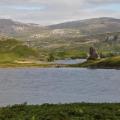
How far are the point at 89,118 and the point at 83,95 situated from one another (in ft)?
168

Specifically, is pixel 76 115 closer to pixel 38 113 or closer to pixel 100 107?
pixel 38 113

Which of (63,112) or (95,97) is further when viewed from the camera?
(95,97)

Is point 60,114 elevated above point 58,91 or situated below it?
above

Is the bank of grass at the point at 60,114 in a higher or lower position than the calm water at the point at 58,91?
higher

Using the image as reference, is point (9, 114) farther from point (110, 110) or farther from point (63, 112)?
point (110, 110)

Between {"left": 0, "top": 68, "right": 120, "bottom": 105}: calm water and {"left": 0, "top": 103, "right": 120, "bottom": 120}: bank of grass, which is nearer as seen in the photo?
{"left": 0, "top": 103, "right": 120, "bottom": 120}: bank of grass

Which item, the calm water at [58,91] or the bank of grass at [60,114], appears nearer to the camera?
the bank of grass at [60,114]

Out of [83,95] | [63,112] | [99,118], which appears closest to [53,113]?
[63,112]

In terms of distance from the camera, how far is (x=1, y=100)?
80.4 m

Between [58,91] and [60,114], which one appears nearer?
[60,114]

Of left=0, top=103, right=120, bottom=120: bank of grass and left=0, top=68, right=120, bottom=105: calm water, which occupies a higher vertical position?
left=0, top=103, right=120, bottom=120: bank of grass

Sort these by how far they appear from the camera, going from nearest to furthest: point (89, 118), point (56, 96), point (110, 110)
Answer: point (89, 118) → point (110, 110) → point (56, 96)

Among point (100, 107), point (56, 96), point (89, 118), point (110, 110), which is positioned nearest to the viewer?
point (89, 118)

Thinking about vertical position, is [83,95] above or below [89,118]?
below
